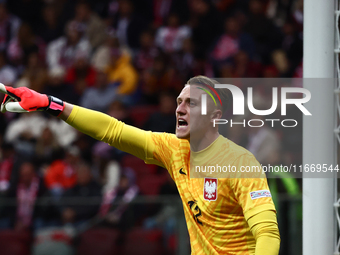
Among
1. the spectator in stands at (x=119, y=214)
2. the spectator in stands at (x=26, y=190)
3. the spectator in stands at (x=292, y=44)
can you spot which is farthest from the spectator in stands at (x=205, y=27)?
the spectator in stands at (x=119, y=214)

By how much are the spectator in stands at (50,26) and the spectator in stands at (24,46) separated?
0.16 metres

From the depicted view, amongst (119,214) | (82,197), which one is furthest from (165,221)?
(82,197)

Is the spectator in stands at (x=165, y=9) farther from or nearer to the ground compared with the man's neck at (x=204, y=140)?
farther from the ground

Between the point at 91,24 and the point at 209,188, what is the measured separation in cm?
748

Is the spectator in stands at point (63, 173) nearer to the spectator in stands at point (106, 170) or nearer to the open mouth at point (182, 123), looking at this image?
the spectator in stands at point (106, 170)

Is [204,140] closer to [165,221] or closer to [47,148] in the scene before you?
[165,221]

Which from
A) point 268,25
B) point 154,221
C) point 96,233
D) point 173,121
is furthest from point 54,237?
point 268,25

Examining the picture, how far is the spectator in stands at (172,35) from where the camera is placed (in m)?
9.57

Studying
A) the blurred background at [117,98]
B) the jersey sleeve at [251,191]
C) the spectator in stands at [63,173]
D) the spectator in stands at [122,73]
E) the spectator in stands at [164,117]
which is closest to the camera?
the jersey sleeve at [251,191]

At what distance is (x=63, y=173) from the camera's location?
8.03 metres

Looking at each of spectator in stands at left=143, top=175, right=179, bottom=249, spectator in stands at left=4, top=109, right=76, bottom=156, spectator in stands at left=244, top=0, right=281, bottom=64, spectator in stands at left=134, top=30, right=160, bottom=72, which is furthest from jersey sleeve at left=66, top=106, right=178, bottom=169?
spectator in stands at left=134, top=30, right=160, bottom=72

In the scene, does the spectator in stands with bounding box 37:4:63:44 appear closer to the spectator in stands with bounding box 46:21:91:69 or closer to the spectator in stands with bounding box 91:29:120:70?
the spectator in stands with bounding box 46:21:91:69

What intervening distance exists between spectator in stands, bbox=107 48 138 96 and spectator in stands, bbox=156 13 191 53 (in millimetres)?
706

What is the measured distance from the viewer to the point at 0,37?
10766 mm
